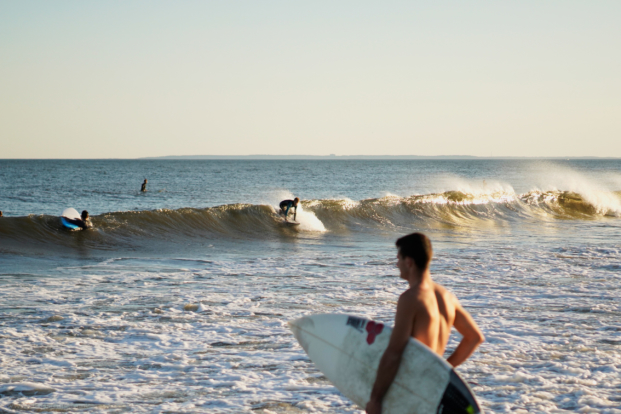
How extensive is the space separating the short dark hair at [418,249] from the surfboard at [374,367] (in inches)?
16.7

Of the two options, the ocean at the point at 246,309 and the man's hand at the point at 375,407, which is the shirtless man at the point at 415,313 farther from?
the ocean at the point at 246,309

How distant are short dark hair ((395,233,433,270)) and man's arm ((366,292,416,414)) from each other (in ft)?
0.67

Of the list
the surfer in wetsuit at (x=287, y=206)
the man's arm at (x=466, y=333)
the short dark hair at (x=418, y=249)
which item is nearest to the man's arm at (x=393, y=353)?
the short dark hair at (x=418, y=249)

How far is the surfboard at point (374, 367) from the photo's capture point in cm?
310

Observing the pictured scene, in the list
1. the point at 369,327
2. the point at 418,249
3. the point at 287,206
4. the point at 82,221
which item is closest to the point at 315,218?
the point at 287,206

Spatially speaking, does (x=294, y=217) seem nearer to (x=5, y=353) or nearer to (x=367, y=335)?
(x=5, y=353)

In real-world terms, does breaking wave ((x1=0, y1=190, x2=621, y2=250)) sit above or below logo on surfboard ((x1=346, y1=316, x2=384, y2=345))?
below

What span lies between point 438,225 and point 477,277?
12.3 metres

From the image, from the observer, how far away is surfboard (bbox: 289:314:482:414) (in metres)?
3.10

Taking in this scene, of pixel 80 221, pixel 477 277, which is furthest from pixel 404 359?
pixel 80 221

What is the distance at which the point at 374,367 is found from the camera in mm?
3402

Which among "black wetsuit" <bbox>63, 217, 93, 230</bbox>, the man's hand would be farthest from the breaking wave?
the man's hand

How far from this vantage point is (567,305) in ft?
27.5

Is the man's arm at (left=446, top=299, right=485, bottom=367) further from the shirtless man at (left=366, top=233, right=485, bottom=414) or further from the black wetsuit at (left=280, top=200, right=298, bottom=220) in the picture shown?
the black wetsuit at (left=280, top=200, right=298, bottom=220)
